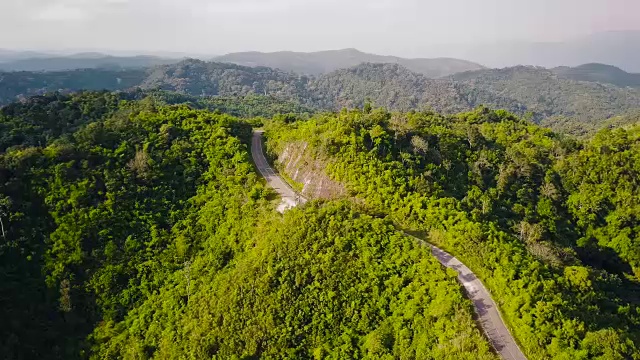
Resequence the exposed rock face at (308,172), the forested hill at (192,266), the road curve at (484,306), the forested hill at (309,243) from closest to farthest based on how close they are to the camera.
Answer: the road curve at (484,306) < the forested hill at (309,243) < the forested hill at (192,266) < the exposed rock face at (308,172)

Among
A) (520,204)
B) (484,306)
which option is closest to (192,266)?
(484,306)

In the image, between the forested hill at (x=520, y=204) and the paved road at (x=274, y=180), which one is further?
the paved road at (x=274, y=180)

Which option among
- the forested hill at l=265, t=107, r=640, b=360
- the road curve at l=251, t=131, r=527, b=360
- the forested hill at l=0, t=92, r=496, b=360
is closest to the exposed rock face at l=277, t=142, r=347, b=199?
the forested hill at l=265, t=107, r=640, b=360

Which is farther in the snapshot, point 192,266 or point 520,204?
point 520,204

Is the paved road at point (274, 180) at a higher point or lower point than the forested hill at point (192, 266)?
higher

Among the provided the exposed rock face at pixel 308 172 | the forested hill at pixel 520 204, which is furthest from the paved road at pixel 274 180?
the forested hill at pixel 520 204

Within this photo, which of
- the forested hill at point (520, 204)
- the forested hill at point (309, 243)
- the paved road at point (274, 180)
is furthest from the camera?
the paved road at point (274, 180)

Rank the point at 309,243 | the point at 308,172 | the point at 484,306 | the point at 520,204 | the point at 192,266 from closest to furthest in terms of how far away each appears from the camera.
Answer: the point at 484,306
the point at 309,243
the point at 192,266
the point at 308,172
the point at 520,204

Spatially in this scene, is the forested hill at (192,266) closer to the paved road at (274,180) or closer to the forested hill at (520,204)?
the paved road at (274,180)

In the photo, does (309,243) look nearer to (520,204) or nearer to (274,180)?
(274,180)

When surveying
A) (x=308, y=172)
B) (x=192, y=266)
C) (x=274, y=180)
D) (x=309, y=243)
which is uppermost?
(x=308, y=172)
